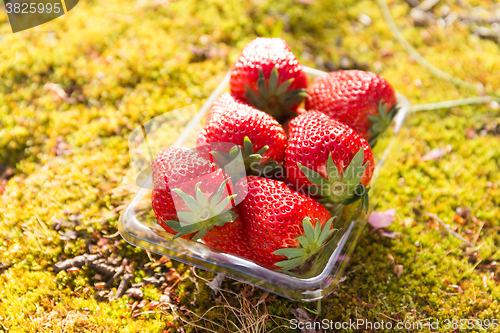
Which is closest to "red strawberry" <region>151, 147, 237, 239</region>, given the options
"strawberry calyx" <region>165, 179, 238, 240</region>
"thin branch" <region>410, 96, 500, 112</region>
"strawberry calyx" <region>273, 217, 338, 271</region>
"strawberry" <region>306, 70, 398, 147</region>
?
"strawberry calyx" <region>165, 179, 238, 240</region>

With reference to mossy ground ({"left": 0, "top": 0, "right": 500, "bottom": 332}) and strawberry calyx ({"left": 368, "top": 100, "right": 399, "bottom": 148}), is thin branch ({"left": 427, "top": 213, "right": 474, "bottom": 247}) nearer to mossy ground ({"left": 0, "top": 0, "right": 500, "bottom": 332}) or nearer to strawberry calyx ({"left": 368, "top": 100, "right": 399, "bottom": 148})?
mossy ground ({"left": 0, "top": 0, "right": 500, "bottom": 332})

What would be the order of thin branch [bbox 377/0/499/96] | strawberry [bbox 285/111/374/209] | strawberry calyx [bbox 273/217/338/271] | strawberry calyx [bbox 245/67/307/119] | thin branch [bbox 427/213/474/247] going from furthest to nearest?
thin branch [bbox 377/0/499/96] → thin branch [bbox 427/213/474/247] → strawberry calyx [bbox 245/67/307/119] → strawberry [bbox 285/111/374/209] → strawberry calyx [bbox 273/217/338/271]

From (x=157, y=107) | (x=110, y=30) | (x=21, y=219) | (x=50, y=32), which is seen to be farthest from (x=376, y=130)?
(x=50, y=32)

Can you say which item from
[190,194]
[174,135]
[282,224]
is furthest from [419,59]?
[190,194]

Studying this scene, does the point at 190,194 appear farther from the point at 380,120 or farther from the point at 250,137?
the point at 380,120

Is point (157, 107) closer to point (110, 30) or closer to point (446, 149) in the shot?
point (110, 30)

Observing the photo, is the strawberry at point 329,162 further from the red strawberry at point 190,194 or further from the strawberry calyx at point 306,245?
the red strawberry at point 190,194

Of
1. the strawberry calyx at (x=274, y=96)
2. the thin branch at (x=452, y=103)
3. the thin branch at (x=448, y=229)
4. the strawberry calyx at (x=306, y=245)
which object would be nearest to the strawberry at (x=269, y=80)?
the strawberry calyx at (x=274, y=96)
